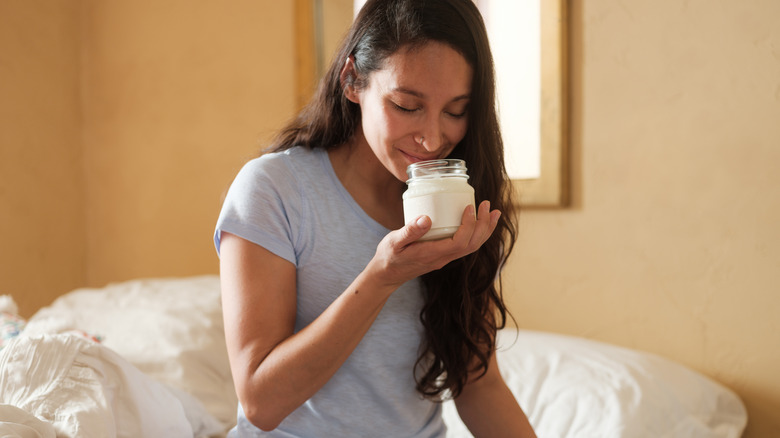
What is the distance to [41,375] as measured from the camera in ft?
3.46

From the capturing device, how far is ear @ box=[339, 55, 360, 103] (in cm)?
107

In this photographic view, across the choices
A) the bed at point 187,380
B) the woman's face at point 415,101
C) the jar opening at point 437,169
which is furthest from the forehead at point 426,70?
the bed at point 187,380

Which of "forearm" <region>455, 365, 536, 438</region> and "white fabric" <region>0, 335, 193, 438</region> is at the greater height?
"white fabric" <region>0, 335, 193, 438</region>

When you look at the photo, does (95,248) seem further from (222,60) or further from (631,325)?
(631,325)

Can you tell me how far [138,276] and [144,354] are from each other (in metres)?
1.49

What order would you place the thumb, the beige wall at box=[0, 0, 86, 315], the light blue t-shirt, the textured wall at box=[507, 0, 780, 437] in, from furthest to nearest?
the beige wall at box=[0, 0, 86, 315]
the textured wall at box=[507, 0, 780, 437]
the light blue t-shirt
the thumb

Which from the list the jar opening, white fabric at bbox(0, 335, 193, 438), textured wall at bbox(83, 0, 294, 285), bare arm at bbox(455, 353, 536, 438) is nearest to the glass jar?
the jar opening

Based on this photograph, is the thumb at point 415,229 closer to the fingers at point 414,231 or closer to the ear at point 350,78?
the fingers at point 414,231

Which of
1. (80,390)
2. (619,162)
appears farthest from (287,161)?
(619,162)

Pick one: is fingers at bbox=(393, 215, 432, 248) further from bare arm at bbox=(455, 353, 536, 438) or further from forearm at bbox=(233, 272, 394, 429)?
bare arm at bbox=(455, 353, 536, 438)

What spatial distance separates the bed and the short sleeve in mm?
335

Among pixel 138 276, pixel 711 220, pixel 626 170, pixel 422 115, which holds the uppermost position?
pixel 422 115

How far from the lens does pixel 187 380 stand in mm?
1604

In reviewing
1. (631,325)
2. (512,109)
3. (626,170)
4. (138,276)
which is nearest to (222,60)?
(138,276)
